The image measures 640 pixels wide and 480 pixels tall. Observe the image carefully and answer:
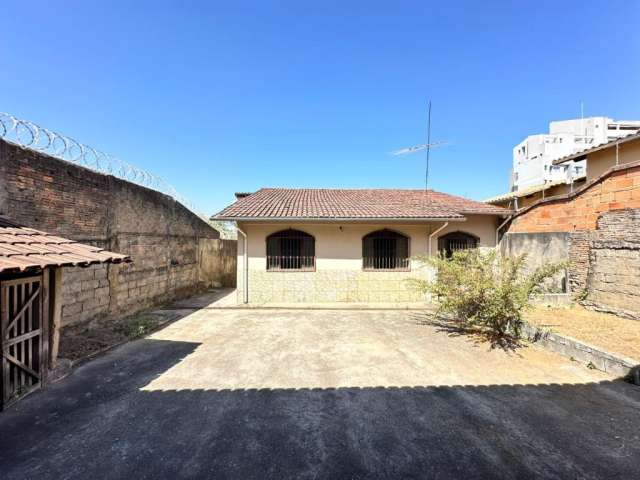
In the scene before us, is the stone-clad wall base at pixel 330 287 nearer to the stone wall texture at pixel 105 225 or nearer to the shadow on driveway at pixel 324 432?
the stone wall texture at pixel 105 225

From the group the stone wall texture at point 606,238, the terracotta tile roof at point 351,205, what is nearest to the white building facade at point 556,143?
the terracotta tile roof at point 351,205

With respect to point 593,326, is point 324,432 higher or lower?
lower

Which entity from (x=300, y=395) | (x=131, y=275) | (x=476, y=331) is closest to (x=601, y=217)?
(x=476, y=331)

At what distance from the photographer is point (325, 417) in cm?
346

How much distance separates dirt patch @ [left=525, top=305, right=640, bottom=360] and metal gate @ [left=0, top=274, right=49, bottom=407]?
933cm

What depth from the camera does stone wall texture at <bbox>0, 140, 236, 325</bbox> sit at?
5.22 m

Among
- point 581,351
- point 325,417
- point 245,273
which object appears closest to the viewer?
point 325,417

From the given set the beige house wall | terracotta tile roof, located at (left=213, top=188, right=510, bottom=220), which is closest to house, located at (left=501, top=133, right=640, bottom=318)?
terracotta tile roof, located at (left=213, top=188, right=510, bottom=220)

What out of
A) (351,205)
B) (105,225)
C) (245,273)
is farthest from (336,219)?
(105,225)

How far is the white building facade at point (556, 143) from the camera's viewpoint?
33875mm

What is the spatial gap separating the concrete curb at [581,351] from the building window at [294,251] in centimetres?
637

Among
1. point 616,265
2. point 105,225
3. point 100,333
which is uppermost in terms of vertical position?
point 105,225

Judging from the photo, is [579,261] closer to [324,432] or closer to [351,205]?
[351,205]

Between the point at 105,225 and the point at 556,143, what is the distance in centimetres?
5074
